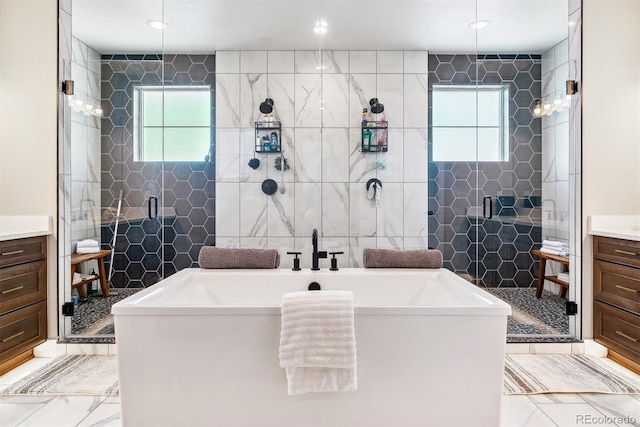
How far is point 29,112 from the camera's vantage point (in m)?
2.68

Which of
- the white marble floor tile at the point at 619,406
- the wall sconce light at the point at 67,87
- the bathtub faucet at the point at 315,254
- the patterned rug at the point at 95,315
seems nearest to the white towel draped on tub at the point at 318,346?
the bathtub faucet at the point at 315,254

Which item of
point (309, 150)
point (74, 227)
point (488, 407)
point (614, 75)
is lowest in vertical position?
point (488, 407)

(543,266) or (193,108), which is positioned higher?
(193,108)

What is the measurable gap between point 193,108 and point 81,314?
1.76 m

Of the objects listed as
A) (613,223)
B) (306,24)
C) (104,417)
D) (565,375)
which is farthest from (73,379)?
(613,223)

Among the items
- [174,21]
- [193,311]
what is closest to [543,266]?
[193,311]

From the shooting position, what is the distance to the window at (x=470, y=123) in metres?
2.89

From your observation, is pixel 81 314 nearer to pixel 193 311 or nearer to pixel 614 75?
pixel 193 311

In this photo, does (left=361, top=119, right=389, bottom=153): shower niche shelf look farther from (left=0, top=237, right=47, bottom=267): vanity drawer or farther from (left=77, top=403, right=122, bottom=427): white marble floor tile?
(left=0, top=237, right=47, bottom=267): vanity drawer

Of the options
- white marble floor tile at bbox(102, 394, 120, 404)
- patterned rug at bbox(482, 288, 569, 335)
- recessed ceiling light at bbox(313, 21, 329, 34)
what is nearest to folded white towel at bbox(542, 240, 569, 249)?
patterned rug at bbox(482, 288, 569, 335)

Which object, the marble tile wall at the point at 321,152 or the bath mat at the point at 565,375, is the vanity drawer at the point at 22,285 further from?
the bath mat at the point at 565,375

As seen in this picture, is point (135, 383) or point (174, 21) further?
point (174, 21)

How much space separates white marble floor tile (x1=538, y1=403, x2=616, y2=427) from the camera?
1.88 m

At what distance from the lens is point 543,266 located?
2934 mm
